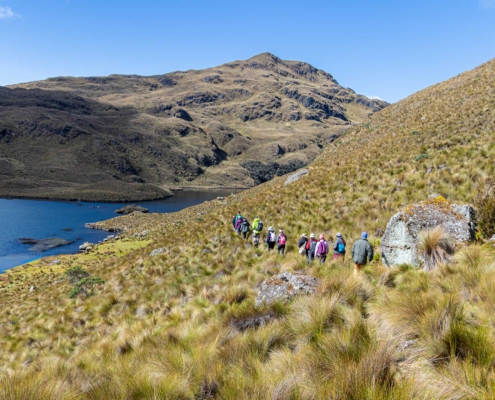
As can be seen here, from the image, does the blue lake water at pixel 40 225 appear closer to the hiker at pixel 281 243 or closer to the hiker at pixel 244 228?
the hiker at pixel 244 228

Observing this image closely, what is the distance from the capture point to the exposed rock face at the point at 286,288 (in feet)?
20.8

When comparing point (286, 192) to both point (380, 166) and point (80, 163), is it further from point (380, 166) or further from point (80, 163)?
point (80, 163)

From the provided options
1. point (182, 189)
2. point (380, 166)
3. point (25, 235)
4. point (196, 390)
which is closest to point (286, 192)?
point (380, 166)

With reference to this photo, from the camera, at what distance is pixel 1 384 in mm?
3264

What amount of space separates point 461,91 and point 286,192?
23.9 metres

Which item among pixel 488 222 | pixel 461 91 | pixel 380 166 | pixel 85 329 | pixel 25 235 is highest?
pixel 461 91

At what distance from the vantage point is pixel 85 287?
17125mm

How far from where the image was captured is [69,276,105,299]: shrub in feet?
53.6

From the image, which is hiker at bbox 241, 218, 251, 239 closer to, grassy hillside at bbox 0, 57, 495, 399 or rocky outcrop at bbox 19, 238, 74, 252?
grassy hillside at bbox 0, 57, 495, 399

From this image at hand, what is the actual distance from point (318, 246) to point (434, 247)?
15.6 feet

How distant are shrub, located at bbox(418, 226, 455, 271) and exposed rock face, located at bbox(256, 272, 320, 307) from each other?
2698mm

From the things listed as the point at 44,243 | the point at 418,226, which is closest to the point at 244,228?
the point at 418,226

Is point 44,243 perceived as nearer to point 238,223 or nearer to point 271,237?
point 238,223

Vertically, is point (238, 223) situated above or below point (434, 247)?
below
